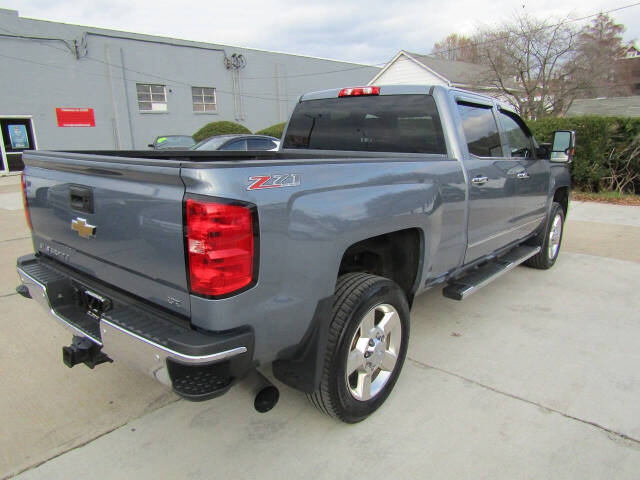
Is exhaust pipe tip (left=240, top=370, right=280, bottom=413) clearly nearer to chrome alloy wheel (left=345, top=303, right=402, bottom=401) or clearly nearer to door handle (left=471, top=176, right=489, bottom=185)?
chrome alloy wheel (left=345, top=303, right=402, bottom=401)

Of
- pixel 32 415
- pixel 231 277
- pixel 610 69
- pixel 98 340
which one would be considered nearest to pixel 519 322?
pixel 231 277

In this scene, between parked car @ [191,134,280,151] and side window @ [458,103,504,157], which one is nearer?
side window @ [458,103,504,157]

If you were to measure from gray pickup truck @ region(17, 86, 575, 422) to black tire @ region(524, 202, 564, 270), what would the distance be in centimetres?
188

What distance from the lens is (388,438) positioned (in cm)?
243

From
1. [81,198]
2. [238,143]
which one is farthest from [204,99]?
[81,198]

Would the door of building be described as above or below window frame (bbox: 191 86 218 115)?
below

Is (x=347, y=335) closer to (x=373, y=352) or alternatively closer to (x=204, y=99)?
(x=373, y=352)

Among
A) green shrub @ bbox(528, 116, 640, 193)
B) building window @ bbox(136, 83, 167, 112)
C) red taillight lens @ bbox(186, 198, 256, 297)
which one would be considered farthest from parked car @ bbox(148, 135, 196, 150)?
red taillight lens @ bbox(186, 198, 256, 297)

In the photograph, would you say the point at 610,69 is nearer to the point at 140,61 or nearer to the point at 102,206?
the point at 140,61

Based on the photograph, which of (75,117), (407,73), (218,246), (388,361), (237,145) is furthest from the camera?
(407,73)

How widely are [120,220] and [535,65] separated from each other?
2521cm

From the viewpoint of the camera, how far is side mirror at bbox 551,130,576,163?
4504 millimetres

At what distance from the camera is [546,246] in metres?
5.15

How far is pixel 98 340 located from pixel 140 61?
23.4m
